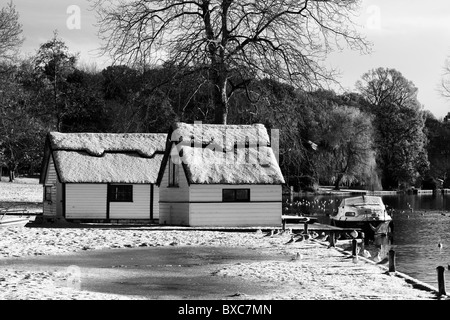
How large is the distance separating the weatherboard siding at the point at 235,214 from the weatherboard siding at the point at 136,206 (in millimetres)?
8044

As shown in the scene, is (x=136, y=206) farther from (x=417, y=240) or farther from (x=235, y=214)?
(x=417, y=240)

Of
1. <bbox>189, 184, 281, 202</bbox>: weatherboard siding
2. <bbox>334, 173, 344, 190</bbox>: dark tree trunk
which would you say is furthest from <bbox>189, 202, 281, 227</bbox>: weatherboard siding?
<bbox>334, 173, 344, 190</bbox>: dark tree trunk

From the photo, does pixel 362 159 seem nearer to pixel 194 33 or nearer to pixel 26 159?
pixel 26 159

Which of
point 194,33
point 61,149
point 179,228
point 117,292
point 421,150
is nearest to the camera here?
point 117,292

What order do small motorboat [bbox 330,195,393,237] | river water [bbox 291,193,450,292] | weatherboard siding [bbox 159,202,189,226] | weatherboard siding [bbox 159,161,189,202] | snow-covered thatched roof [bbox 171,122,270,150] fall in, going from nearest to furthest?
river water [bbox 291,193,450,292], weatherboard siding [bbox 159,202,189,226], weatherboard siding [bbox 159,161,189,202], snow-covered thatched roof [bbox 171,122,270,150], small motorboat [bbox 330,195,393,237]

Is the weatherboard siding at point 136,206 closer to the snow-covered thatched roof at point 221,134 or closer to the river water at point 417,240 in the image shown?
the snow-covered thatched roof at point 221,134

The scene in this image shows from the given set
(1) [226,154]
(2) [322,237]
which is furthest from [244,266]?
(1) [226,154]

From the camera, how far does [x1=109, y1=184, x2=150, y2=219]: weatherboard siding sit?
160 ft

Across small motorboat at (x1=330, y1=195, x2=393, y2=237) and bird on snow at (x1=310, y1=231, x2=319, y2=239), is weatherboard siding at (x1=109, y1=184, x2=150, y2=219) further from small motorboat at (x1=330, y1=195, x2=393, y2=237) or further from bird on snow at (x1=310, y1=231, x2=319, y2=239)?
bird on snow at (x1=310, y1=231, x2=319, y2=239)

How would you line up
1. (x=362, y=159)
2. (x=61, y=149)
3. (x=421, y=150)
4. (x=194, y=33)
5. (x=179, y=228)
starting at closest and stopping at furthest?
(x=179, y=228)
(x=194, y=33)
(x=61, y=149)
(x=362, y=159)
(x=421, y=150)

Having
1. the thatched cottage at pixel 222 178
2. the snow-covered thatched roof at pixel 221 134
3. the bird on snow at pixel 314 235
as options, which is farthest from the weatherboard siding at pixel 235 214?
the bird on snow at pixel 314 235

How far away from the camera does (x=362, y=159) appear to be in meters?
108
